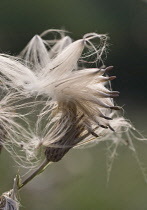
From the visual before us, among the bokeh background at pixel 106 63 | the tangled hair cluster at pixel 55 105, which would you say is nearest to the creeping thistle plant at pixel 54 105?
the tangled hair cluster at pixel 55 105

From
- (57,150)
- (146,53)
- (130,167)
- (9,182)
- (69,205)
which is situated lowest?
(146,53)

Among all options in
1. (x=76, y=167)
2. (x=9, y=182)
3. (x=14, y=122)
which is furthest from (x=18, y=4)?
(x=14, y=122)

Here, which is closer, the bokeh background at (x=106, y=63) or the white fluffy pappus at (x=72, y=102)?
the white fluffy pappus at (x=72, y=102)

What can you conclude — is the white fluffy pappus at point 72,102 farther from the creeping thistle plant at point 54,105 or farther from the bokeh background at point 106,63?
the bokeh background at point 106,63

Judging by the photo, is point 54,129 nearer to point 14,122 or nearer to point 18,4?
point 14,122

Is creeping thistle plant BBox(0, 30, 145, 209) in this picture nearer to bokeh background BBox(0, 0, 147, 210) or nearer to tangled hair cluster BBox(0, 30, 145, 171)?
tangled hair cluster BBox(0, 30, 145, 171)

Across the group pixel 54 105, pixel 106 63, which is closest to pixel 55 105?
pixel 54 105

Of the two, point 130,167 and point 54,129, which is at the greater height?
point 54,129

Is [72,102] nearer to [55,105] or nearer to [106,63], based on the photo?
[55,105]
